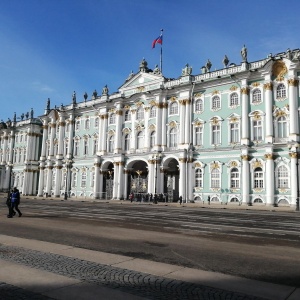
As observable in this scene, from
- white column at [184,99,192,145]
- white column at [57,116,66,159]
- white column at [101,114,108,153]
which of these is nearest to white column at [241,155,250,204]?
white column at [184,99,192,145]

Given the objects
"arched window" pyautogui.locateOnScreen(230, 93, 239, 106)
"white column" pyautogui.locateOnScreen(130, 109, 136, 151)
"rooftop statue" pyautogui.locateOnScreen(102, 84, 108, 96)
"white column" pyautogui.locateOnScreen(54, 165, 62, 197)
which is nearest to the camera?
"arched window" pyautogui.locateOnScreen(230, 93, 239, 106)

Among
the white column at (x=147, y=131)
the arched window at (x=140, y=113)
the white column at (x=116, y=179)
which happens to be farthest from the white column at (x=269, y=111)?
→ the white column at (x=116, y=179)

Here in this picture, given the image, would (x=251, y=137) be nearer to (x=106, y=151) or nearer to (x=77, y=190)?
(x=106, y=151)

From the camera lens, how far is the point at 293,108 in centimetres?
3784

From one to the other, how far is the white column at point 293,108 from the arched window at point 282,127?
4.20ft

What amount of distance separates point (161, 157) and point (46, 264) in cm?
4068

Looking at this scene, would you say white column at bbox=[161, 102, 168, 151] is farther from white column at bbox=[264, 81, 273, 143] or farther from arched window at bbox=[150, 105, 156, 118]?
white column at bbox=[264, 81, 273, 143]

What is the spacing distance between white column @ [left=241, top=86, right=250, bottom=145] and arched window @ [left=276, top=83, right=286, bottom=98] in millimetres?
3680

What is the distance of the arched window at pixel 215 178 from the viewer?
4316 cm

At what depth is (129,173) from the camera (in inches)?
2079

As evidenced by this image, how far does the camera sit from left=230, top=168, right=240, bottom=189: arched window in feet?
136

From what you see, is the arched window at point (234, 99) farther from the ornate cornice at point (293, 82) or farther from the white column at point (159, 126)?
the white column at point (159, 126)

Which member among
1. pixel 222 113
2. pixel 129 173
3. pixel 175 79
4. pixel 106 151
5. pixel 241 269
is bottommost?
pixel 241 269

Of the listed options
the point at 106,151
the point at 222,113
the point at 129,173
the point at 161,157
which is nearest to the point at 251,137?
the point at 222,113
